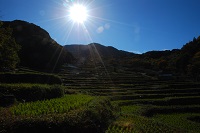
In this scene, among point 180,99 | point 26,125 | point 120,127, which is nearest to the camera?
point 26,125

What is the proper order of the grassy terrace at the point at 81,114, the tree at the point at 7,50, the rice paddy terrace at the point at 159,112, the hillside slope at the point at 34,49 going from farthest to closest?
1. the hillside slope at the point at 34,49
2. the tree at the point at 7,50
3. the rice paddy terrace at the point at 159,112
4. the grassy terrace at the point at 81,114

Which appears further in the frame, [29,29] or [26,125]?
[29,29]

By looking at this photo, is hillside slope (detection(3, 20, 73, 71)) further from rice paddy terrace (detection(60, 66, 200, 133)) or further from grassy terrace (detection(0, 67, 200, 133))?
grassy terrace (detection(0, 67, 200, 133))

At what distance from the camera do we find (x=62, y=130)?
13164mm

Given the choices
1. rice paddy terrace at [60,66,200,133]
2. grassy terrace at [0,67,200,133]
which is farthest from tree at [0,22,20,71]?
rice paddy terrace at [60,66,200,133]

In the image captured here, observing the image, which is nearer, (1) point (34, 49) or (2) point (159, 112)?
(2) point (159, 112)

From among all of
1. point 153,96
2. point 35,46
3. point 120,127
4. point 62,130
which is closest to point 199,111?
point 153,96

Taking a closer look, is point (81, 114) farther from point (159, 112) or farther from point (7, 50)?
point (159, 112)

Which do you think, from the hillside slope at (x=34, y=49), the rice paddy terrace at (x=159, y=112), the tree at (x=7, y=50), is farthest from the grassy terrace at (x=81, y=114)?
the hillside slope at (x=34, y=49)

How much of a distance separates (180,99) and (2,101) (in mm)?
36493

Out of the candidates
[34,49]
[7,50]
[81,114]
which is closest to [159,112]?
[81,114]

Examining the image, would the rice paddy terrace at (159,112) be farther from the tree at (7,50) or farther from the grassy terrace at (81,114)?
the tree at (7,50)

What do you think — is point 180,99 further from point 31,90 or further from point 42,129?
point 42,129

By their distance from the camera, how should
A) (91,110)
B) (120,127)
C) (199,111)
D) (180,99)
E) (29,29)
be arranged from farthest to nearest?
(29,29) → (180,99) → (199,111) → (120,127) → (91,110)
